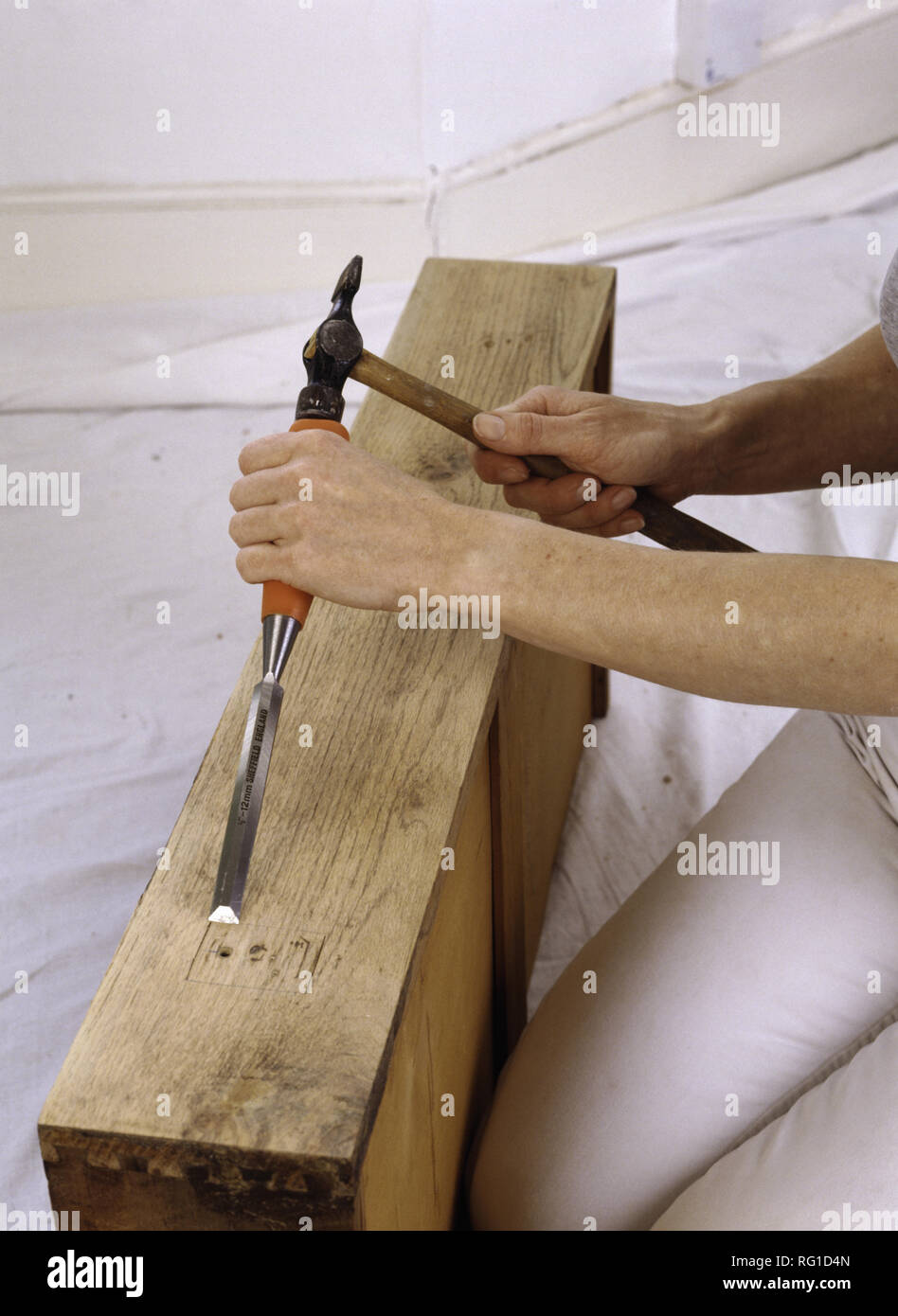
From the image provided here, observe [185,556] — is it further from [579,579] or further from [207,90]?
[579,579]

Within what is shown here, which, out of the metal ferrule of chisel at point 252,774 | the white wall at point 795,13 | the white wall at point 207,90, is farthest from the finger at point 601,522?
the white wall at point 795,13

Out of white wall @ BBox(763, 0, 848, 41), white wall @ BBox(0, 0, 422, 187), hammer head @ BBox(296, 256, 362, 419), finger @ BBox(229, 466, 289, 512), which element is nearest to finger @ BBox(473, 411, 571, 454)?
hammer head @ BBox(296, 256, 362, 419)

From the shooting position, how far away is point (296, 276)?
248 centimetres

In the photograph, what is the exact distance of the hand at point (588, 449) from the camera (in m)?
1.04

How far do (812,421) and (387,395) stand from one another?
0.38 meters

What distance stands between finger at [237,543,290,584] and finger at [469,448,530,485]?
27 centimetres

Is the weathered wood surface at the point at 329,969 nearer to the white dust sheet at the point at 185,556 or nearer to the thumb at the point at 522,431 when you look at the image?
the thumb at the point at 522,431

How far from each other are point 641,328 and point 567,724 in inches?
42.2

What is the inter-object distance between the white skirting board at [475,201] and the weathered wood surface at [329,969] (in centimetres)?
141

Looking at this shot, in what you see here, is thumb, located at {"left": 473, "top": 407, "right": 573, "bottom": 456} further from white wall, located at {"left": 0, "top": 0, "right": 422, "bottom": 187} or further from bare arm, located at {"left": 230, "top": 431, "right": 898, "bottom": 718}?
white wall, located at {"left": 0, "top": 0, "right": 422, "bottom": 187}

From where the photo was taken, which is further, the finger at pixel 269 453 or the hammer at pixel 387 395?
the hammer at pixel 387 395
